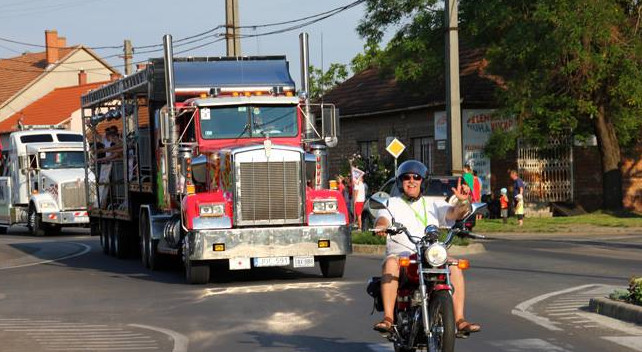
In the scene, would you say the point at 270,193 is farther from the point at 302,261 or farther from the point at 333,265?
the point at 333,265

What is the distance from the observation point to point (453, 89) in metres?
30.2

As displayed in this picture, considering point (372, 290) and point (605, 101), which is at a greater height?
point (605, 101)

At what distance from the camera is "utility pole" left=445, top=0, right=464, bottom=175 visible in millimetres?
29969

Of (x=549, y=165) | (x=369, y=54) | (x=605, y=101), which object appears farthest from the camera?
(x=369, y=54)

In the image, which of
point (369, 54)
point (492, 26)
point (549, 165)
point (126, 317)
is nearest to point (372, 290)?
point (126, 317)

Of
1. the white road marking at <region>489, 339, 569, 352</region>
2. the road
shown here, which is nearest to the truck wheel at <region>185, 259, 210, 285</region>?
the road

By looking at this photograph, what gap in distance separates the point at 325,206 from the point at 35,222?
21021 mm

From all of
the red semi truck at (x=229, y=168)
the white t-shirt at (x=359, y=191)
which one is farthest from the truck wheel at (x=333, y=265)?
the white t-shirt at (x=359, y=191)

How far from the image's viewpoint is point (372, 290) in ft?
30.6

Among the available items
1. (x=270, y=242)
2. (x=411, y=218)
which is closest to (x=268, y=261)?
(x=270, y=242)

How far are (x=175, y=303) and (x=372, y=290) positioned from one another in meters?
6.44

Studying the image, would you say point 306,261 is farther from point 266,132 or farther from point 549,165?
point 549,165

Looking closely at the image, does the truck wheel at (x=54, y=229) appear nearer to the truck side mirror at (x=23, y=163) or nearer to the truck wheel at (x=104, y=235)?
the truck side mirror at (x=23, y=163)

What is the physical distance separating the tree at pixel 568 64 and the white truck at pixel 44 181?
12.5 meters
